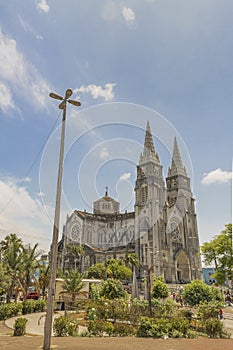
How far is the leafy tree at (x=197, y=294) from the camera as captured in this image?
19469mm

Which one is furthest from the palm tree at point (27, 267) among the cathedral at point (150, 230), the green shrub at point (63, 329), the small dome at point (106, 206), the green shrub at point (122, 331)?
the small dome at point (106, 206)

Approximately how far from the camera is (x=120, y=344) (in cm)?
1023

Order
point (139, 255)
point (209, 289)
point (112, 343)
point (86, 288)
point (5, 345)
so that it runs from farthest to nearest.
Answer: point (139, 255)
point (86, 288)
point (209, 289)
point (112, 343)
point (5, 345)

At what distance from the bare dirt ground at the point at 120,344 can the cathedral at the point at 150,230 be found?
40.4 metres

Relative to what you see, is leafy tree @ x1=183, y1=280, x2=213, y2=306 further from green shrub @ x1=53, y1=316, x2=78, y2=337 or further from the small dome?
the small dome

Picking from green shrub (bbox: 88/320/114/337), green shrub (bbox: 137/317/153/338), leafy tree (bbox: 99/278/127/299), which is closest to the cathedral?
leafy tree (bbox: 99/278/127/299)

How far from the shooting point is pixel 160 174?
65.3 metres

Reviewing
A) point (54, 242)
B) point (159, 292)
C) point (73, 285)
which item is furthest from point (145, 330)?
point (73, 285)

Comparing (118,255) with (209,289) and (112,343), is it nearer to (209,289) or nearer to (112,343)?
(209,289)

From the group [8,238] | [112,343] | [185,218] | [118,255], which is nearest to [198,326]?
[112,343]

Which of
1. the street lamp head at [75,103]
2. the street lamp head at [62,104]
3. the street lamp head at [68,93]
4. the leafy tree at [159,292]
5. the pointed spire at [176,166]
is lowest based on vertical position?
the leafy tree at [159,292]

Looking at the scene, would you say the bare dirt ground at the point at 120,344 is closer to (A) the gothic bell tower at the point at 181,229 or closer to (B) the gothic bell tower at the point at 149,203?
(B) the gothic bell tower at the point at 149,203

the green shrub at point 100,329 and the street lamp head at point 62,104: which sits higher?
the street lamp head at point 62,104

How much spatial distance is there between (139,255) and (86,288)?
29.9 metres
